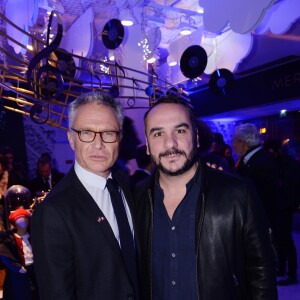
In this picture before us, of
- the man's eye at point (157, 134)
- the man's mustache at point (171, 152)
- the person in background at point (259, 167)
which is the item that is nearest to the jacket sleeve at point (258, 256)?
the man's mustache at point (171, 152)

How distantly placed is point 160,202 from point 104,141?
1.47 feet

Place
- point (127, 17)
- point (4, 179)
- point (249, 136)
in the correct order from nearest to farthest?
point (249, 136)
point (127, 17)
point (4, 179)

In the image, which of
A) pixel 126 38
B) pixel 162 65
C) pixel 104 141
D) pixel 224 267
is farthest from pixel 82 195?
pixel 162 65

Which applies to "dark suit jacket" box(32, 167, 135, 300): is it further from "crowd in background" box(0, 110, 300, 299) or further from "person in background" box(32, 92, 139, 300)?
"crowd in background" box(0, 110, 300, 299)

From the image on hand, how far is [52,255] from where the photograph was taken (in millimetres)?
1384

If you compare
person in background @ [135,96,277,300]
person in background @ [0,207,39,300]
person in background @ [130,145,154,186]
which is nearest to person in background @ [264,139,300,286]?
person in background @ [130,145,154,186]

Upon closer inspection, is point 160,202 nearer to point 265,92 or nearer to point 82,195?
point 82,195

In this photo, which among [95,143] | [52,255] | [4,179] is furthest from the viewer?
[4,179]

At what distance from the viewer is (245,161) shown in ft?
13.6

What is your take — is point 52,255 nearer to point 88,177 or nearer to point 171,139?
point 88,177

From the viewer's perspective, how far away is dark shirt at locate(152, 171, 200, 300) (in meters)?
1.67

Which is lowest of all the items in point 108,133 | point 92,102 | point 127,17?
point 108,133

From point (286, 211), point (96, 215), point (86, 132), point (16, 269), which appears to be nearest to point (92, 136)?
point (86, 132)

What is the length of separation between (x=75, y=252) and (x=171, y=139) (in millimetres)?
706
